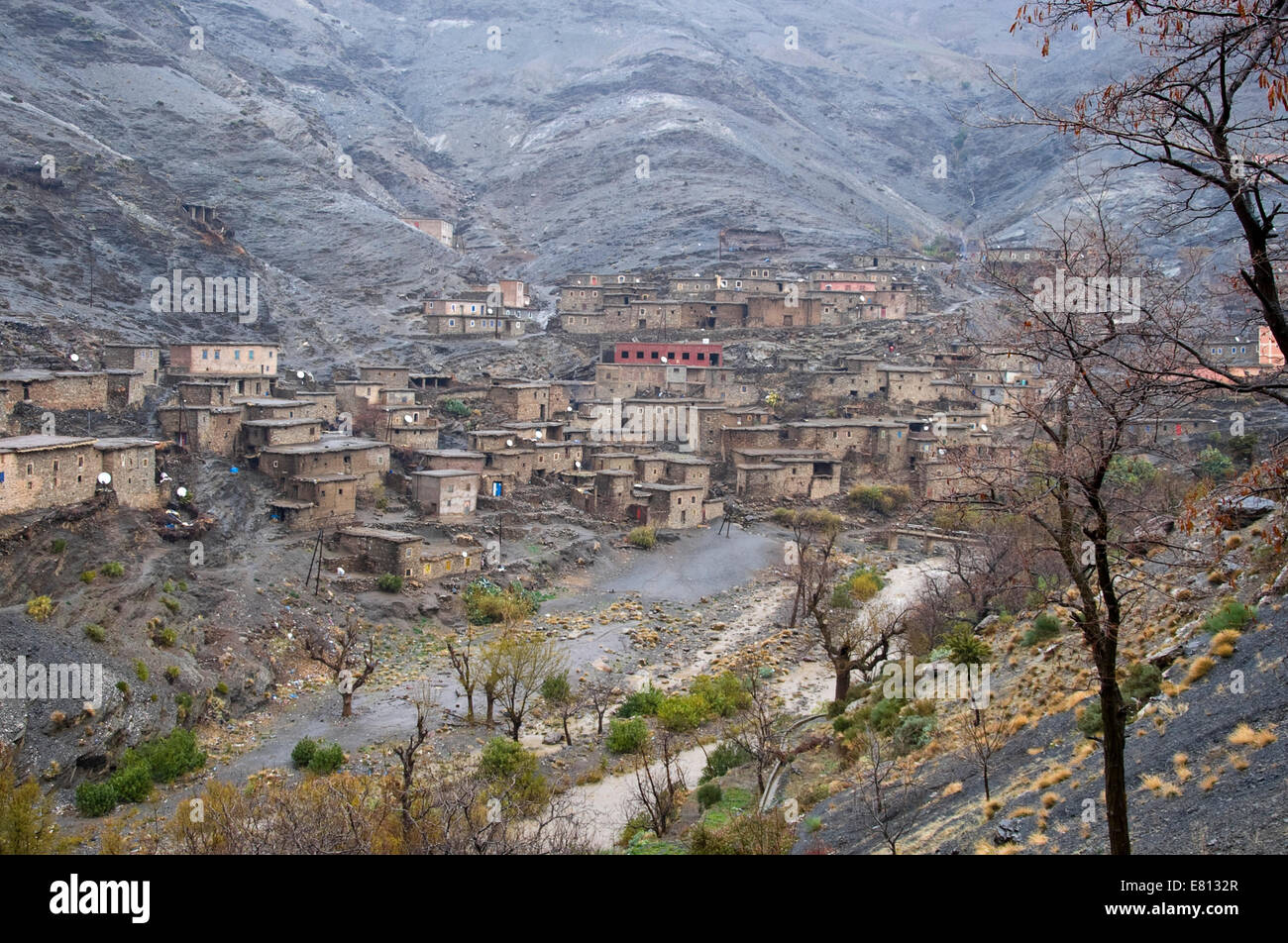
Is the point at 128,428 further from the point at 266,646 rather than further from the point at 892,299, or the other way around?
the point at 892,299

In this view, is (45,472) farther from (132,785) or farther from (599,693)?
(599,693)

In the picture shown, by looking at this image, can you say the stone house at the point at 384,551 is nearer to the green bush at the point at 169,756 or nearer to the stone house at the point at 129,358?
the green bush at the point at 169,756

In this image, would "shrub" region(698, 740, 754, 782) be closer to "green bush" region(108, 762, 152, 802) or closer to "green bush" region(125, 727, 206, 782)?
"green bush" region(125, 727, 206, 782)

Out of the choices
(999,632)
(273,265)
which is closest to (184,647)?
(999,632)
